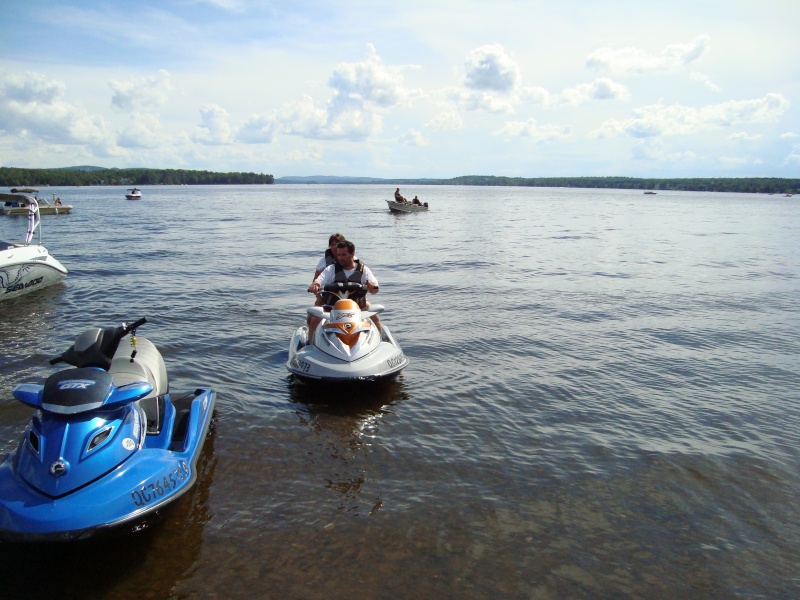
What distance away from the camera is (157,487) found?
4.46 meters

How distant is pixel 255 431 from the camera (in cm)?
699

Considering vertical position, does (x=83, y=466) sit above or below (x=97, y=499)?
above

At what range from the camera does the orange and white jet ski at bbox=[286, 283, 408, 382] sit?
7777 mm

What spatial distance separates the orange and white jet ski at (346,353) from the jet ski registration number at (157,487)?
3.14 m

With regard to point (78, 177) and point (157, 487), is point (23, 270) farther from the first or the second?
point (78, 177)

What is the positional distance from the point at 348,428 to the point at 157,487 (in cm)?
297

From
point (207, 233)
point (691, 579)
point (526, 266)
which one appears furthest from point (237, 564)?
point (207, 233)

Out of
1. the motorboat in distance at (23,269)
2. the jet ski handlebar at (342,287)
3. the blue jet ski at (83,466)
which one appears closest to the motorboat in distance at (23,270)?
the motorboat in distance at (23,269)

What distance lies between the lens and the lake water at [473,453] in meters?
4.54

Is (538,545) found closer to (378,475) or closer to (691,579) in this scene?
(691,579)

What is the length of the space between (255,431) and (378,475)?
181cm

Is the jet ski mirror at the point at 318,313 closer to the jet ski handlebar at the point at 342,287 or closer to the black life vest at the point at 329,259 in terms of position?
the jet ski handlebar at the point at 342,287

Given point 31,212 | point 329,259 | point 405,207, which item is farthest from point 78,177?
point 329,259

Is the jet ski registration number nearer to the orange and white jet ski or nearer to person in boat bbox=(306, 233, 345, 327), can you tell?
the orange and white jet ski
